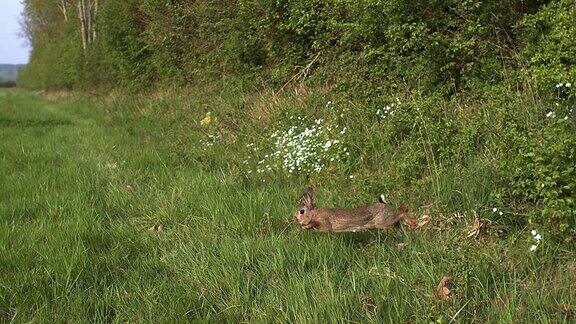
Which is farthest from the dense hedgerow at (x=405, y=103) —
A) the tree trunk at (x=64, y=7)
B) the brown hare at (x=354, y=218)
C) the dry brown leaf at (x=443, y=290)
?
the tree trunk at (x=64, y=7)

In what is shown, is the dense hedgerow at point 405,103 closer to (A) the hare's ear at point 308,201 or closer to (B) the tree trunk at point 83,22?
(A) the hare's ear at point 308,201

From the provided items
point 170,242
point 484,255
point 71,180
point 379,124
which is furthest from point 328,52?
point 484,255

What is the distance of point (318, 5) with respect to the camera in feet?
24.5

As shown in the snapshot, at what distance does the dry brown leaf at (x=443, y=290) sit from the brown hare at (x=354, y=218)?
2.37 feet

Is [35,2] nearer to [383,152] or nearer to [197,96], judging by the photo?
[197,96]

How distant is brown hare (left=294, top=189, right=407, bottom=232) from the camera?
3.44 metres

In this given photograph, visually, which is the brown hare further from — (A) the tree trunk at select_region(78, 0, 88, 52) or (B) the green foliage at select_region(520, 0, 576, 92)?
(A) the tree trunk at select_region(78, 0, 88, 52)

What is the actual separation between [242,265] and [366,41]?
3998 mm

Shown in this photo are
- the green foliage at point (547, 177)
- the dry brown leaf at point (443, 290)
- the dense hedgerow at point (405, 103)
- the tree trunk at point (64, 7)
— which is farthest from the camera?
the tree trunk at point (64, 7)

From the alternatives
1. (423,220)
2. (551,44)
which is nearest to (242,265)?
(423,220)

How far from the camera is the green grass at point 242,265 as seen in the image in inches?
105

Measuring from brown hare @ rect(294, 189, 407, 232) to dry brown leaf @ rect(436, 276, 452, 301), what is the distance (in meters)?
0.72

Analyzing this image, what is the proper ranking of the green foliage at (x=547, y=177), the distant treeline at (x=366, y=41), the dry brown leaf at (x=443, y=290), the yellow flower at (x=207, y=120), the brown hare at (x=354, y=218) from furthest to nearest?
the yellow flower at (x=207, y=120)
the distant treeline at (x=366, y=41)
the brown hare at (x=354, y=218)
the green foliage at (x=547, y=177)
the dry brown leaf at (x=443, y=290)

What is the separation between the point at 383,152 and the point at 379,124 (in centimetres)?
60
